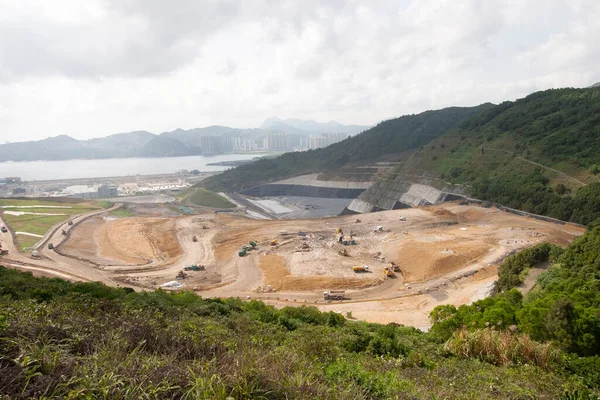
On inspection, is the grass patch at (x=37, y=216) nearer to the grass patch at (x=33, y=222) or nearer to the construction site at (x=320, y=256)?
the grass patch at (x=33, y=222)

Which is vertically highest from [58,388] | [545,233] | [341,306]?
[58,388]

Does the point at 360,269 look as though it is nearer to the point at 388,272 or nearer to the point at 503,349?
the point at 388,272

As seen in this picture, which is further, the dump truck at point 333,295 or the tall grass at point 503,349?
the dump truck at point 333,295

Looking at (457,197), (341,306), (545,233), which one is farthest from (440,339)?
(457,197)

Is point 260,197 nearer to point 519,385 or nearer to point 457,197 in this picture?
point 457,197

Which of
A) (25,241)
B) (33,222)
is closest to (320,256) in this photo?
(25,241)

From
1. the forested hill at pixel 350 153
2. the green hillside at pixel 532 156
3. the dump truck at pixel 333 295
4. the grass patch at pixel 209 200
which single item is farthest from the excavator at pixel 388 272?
the forested hill at pixel 350 153
